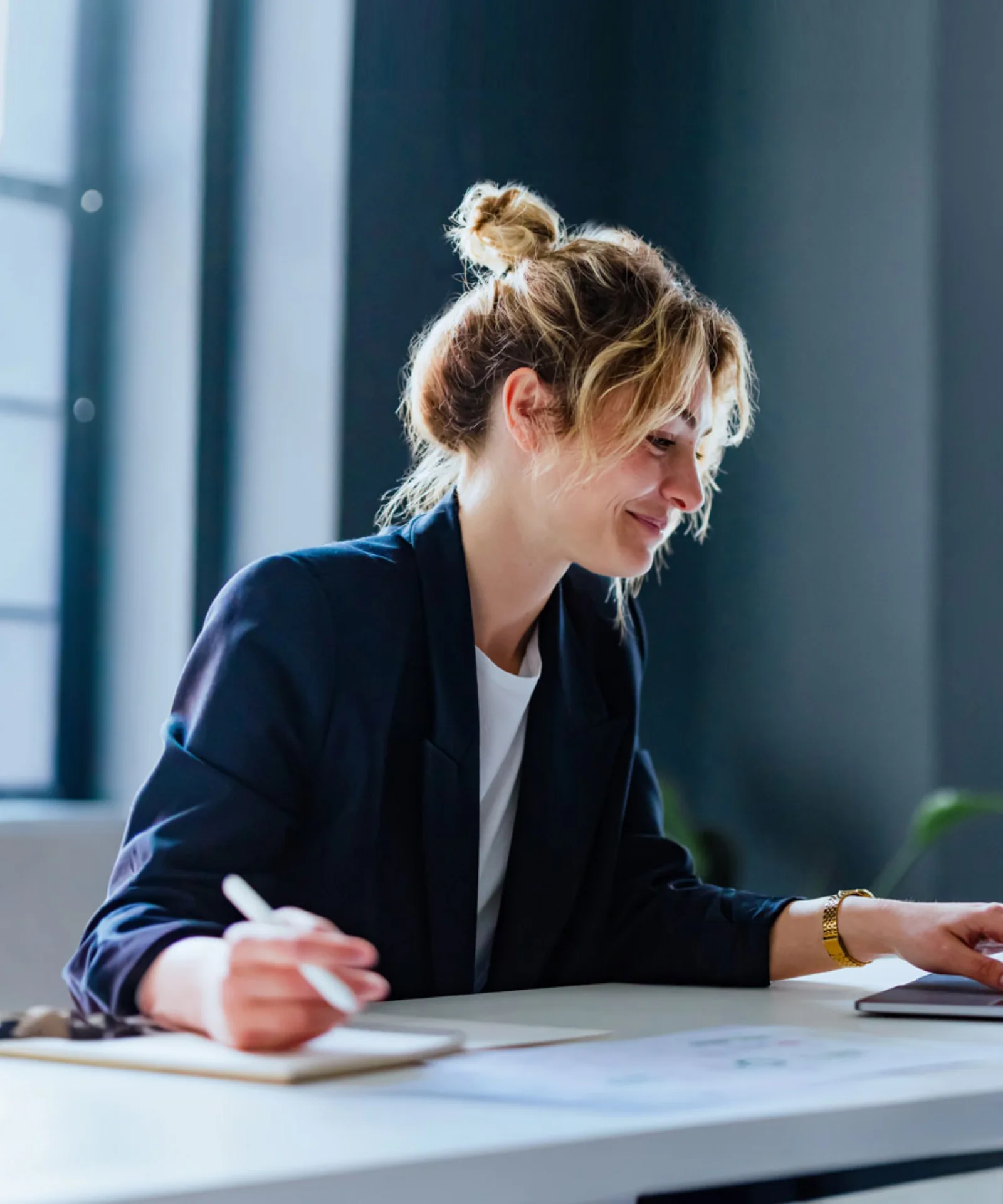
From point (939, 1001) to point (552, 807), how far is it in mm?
440

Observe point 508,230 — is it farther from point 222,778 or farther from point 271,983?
point 271,983

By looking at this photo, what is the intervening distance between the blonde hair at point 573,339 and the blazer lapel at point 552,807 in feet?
0.43

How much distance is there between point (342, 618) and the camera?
1.17 meters

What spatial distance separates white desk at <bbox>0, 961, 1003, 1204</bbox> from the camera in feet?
1.56

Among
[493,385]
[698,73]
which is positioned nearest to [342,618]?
[493,385]

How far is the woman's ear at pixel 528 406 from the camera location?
1.32 m

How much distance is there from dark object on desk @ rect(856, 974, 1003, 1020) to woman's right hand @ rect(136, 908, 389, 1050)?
1.36 ft

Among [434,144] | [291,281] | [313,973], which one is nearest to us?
[313,973]

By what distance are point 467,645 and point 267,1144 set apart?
728 millimetres

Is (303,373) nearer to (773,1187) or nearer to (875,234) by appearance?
(875,234)

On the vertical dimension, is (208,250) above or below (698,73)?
below

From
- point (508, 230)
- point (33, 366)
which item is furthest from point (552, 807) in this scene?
point (33, 366)

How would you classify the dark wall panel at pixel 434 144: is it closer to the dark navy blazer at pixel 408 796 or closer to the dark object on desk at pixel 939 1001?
the dark navy blazer at pixel 408 796

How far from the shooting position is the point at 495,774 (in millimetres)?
1328
